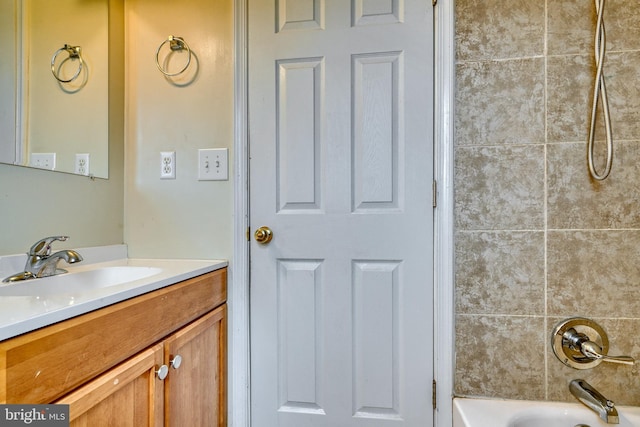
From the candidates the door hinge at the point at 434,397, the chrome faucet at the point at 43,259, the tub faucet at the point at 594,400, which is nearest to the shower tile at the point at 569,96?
the tub faucet at the point at 594,400

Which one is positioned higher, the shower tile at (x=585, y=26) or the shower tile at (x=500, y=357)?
the shower tile at (x=585, y=26)

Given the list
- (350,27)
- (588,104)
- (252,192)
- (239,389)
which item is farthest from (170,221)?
(588,104)

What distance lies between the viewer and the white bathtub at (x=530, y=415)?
108cm

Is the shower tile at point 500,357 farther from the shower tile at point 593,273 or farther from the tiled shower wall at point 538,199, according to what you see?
the shower tile at point 593,273

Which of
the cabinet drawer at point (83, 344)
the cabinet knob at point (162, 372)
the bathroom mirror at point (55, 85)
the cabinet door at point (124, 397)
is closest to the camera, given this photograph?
the cabinet drawer at point (83, 344)

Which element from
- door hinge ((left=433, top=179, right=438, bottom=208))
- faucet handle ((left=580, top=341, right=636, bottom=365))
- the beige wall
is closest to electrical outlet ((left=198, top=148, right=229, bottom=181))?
the beige wall

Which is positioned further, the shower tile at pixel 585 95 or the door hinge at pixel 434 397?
the door hinge at pixel 434 397

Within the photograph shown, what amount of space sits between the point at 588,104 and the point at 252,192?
1229 mm

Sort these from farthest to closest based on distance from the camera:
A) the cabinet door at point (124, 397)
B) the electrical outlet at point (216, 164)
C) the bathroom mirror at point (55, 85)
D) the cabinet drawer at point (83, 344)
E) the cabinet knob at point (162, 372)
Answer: the electrical outlet at point (216, 164) → the bathroom mirror at point (55, 85) → the cabinet knob at point (162, 372) → the cabinet door at point (124, 397) → the cabinet drawer at point (83, 344)

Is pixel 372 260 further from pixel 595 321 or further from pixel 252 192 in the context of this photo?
pixel 595 321

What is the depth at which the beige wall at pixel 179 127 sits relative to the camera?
1.34 m

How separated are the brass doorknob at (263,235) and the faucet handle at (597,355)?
114 cm

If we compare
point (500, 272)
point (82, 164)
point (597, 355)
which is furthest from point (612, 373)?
point (82, 164)

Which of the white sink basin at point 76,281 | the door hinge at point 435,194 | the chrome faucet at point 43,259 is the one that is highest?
the door hinge at point 435,194
